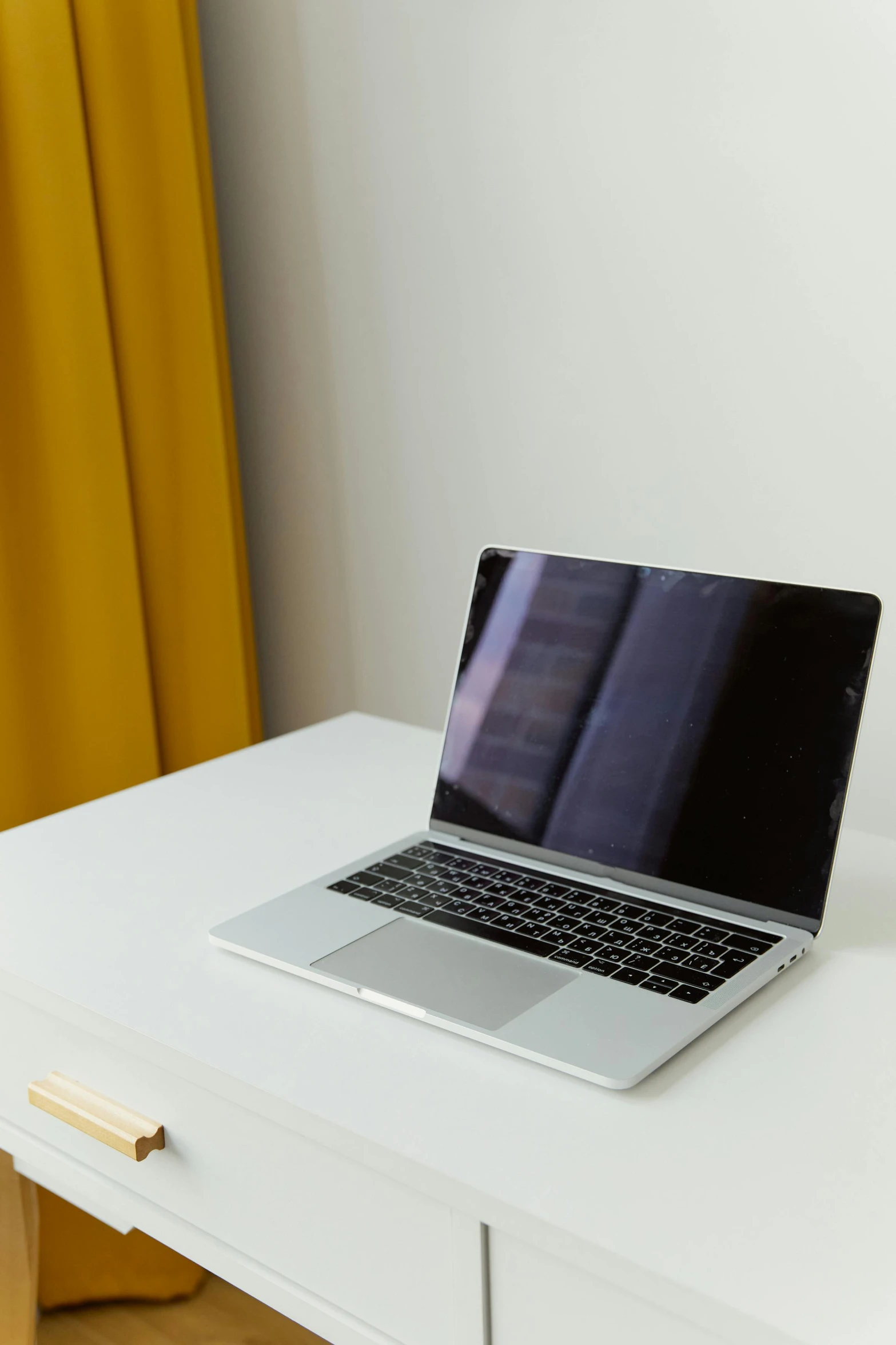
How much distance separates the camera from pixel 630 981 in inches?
26.1

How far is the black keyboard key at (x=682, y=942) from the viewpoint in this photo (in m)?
0.70

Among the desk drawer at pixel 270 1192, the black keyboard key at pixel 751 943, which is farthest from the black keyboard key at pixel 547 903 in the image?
the desk drawer at pixel 270 1192

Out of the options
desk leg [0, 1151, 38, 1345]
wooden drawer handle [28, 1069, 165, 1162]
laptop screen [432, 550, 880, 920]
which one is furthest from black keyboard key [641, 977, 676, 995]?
desk leg [0, 1151, 38, 1345]

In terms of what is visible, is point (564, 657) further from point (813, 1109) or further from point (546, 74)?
point (546, 74)

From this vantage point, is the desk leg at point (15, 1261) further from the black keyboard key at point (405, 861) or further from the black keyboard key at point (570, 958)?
the black keyboard key at point (570, 958)

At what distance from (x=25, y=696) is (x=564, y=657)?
69 cm

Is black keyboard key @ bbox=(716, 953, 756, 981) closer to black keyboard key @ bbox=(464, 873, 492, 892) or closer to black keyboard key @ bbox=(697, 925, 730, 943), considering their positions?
black keyboard key @ bbox=(697, 925, 730, 943)

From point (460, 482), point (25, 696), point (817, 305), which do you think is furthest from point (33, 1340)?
point (817, 305)

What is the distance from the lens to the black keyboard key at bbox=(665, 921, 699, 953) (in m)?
0.70

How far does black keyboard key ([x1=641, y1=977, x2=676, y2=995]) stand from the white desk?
0.11 feet

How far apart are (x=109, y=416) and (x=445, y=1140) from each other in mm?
944

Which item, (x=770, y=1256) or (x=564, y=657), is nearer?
(x=770, y=1256)

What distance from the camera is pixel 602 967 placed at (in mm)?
679

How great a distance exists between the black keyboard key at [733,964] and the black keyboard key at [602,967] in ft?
0.18
